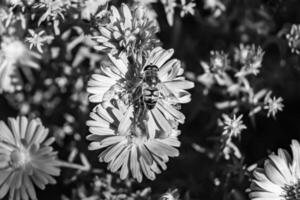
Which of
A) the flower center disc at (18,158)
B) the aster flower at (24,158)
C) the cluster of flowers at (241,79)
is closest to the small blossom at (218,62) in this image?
the cluster of flowers at (241,79)

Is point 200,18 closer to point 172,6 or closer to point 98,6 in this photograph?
point 172,6

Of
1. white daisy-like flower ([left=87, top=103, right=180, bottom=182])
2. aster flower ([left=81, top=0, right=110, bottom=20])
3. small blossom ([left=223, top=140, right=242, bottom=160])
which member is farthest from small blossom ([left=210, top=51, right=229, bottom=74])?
aster flower ([left=81, top=0, right=110, bottom=20])

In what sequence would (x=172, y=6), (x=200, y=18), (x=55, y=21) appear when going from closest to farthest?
(x=55, y=21) < (x=172, y=6) < (x=200, y=18)

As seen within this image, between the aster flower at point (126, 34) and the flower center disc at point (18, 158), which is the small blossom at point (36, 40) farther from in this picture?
the flower center disc at point (18, 158)

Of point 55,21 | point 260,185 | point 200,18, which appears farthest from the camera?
point 200,18

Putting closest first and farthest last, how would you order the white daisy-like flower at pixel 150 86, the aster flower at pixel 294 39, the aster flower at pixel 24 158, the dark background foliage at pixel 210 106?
1. the white daisy-like flower at pixel 150 86
2. the aster flower at pixel 24 158
3. the aster flower at pixel 294 39
4. the dark background foliage at pixel 210 106

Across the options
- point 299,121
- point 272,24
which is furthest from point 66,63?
point 299,121

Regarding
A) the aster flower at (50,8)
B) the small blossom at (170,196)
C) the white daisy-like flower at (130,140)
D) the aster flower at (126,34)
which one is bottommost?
the small blossom at (170,196)

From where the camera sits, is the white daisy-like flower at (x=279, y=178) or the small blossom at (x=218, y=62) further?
the small blossom at (x=218, y=62)
